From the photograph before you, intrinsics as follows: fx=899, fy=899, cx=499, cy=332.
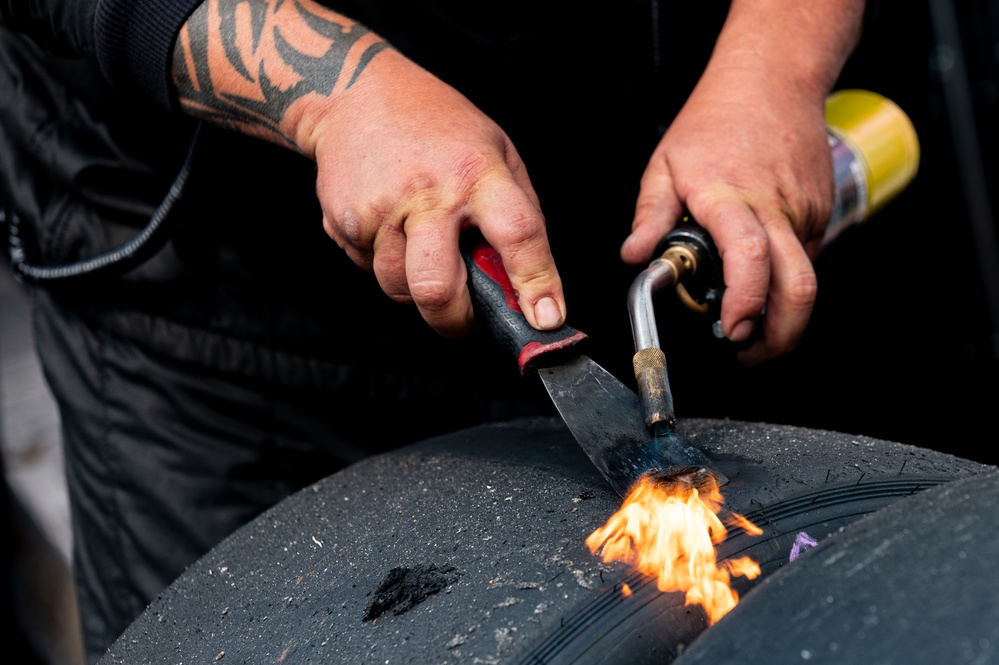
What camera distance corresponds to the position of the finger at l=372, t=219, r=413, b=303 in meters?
0.92

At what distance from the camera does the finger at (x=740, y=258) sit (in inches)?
42.1

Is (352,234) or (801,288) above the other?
(352,234)

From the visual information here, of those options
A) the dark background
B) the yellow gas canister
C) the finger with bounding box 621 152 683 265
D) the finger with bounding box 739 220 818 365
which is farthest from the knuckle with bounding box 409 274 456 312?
the dark background

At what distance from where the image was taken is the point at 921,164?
2.56 meters

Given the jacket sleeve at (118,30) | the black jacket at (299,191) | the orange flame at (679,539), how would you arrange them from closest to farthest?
the orange flame at (679,539) → the jacket sleeve at (118,30) → the black jacket at (299,191)

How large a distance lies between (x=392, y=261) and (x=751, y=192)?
0.48 metres

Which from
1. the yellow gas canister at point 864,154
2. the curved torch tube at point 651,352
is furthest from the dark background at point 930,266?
the curved torch tube at point 651,352

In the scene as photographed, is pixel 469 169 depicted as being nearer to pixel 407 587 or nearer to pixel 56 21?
pixel 407 587

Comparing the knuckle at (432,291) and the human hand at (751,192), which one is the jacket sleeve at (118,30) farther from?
the human hand at (751,192)

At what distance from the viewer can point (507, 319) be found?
899 millimetres

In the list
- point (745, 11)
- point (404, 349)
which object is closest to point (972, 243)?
point (745, 11)

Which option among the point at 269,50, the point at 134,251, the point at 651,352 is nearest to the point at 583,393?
the point at 651,352

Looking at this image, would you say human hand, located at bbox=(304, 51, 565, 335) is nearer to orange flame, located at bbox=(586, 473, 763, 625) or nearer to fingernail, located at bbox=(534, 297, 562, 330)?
fingernail, located at bbox=(534, 297, 562, 330)

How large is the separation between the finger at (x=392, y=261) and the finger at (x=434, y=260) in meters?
0.02
